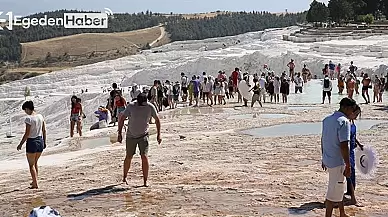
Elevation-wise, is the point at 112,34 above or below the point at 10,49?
above

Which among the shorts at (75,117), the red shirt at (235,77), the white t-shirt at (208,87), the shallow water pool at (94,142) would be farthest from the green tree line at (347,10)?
the shallow water pool at (94,142)

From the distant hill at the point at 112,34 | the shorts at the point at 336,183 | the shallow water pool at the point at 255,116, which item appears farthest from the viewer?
the distant hill at the point at 112,34

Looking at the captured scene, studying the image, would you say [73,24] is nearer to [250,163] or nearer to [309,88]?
[309,88]

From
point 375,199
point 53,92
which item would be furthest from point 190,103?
point 53,92

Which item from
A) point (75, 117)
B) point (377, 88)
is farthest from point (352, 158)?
point (377, 88)

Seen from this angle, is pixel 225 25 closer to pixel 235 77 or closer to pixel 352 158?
pixel 235 77

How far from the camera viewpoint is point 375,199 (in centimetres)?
833

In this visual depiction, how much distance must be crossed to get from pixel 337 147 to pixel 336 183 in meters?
0.42

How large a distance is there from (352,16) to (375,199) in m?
72.3

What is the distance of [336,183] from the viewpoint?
22.2ft

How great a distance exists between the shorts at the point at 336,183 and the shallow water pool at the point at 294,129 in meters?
8.11

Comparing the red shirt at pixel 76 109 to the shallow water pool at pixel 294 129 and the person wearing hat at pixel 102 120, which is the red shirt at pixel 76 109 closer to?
the person wearing hat at pixel 102 120

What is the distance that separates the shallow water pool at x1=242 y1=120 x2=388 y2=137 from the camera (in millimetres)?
15205

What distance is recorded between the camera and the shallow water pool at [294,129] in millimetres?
15205
